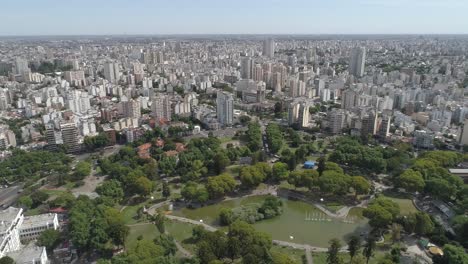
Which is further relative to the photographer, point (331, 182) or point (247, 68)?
point (247, 68)

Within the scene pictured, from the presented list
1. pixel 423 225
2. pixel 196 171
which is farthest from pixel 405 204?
pixel 196 171

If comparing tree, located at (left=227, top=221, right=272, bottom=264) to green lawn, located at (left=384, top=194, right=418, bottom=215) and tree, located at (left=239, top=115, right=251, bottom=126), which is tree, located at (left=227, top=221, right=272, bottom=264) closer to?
green lawn, located at (left=384, top=194, right=418, bottom=215)

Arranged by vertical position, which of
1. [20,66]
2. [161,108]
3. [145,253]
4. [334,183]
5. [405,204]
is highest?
[20,66]

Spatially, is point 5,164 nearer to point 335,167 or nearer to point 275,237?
point 275,237

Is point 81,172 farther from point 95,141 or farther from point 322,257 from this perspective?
point 322,257

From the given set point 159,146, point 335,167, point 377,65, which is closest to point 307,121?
point 335,167

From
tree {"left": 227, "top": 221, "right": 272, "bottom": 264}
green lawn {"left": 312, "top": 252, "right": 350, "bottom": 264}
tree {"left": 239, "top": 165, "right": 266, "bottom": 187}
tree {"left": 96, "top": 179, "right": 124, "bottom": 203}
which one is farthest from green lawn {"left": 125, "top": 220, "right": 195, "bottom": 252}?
green lawn {"left": 312, "top": 252, "right": 350, "bottom": 264}
